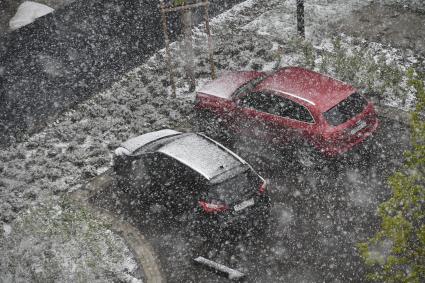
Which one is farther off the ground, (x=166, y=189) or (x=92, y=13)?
(x=92, y=13)

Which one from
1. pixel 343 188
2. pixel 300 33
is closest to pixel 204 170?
pixel 343 188

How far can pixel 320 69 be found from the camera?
14461mm

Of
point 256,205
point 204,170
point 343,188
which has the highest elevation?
point 204,170

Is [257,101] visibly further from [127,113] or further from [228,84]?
[127,113]

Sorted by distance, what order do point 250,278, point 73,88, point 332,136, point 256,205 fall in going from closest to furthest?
1. point 250,278
2. point 256,205
3. point 332,136
4. point 73,88

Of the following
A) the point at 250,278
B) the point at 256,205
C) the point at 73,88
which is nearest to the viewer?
the point at 250,278

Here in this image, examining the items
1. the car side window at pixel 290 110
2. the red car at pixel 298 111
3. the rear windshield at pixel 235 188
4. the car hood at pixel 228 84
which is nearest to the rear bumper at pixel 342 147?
the red car at pixel 298 111

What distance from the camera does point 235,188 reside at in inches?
360

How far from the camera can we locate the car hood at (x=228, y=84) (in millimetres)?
12094

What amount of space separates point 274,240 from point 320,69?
6.64 m

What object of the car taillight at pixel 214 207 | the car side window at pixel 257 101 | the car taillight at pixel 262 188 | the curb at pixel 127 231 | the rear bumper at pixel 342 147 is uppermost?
the car side window at pixel 257 101

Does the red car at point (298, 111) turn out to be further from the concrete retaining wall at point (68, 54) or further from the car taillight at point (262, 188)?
the concrete retaining wall at point (68, 54)

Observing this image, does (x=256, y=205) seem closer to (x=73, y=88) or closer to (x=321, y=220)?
(x=321, y=220)

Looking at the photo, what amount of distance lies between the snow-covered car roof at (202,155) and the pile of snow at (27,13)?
10.1 metres
